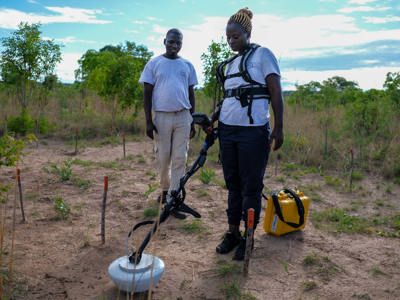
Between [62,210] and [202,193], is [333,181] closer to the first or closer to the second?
[202,193]

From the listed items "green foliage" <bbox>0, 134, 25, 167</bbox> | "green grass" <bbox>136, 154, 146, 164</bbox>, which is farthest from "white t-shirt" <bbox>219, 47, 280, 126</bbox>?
"green grass" <bbox>136, 154, 146, 164</bbox>

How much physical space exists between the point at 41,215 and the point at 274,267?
2535 millimetres

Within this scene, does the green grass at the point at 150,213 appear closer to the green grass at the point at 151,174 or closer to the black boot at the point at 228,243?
the black boot at the point at 228,243

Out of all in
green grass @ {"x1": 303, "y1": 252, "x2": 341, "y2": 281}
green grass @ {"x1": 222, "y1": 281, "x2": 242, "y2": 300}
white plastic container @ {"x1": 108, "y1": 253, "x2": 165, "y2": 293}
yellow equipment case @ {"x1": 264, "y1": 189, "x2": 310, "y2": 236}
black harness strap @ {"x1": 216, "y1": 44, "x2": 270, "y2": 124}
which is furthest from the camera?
yellow equipment case @ {"x1": 264, "y1": 189, "x2": 310, "y2": 236}

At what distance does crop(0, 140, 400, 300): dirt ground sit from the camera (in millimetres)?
2934

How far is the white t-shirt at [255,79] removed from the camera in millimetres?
2992

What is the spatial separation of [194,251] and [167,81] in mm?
1693

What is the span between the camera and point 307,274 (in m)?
3.22

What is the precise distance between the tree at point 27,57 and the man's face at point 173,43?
5620mm

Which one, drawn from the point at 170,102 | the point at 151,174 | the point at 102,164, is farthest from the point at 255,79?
the point at 102,164

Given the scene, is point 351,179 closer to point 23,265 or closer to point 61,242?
point 61,242

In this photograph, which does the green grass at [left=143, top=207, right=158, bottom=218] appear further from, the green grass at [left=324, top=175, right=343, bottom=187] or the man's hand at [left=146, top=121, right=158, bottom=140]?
the green grass at [left=324, top=175, right=343, bottom=187]

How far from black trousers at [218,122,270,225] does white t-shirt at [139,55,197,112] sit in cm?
93

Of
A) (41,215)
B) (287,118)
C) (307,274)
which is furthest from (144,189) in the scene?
(287,118)
